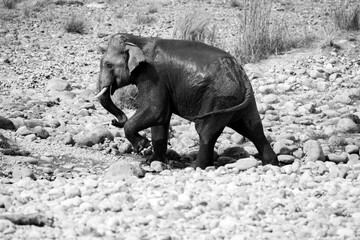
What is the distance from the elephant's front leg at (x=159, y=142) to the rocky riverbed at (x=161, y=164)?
19cm

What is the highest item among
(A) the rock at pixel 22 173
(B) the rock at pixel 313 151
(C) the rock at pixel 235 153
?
(A) the rock at pixel 22 173

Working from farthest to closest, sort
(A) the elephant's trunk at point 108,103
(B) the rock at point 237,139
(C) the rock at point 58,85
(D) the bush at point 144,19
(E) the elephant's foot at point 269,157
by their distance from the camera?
(D) the bush at point 144,19 < (C) the rock at point 58,85 < (B) the rock at point 237,139 < (A) the elephant's trunk at point 108,103 < (E) the elephant's foot at point 269,157

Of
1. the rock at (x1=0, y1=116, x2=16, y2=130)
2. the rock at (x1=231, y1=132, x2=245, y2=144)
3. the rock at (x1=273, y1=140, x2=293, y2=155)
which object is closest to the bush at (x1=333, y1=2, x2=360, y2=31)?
the rock at (x1=231, y1=132, x2=245, y2=144)

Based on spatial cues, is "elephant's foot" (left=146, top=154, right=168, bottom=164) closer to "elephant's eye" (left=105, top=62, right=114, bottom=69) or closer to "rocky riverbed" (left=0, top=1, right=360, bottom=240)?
"rocky riverbed" (left=0, top=1, right=360, bottom=240)

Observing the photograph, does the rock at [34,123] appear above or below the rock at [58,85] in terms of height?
above

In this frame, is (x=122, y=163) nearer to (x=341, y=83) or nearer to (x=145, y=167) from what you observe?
(x=145, y=167)

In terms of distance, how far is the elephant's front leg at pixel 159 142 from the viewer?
10328mm

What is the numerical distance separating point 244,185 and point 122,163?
1588 mm

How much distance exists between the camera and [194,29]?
51.5 ft

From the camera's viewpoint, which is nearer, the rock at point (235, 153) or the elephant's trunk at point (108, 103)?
the elephant's trunk at point (108, 103)

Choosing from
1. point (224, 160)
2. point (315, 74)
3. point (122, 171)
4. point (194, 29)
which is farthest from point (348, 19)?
point (122, 171)

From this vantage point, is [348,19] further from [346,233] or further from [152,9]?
[346,233]

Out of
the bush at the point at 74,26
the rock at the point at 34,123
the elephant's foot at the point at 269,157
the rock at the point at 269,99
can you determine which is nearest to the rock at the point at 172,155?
the elephant's foot at the point at 269,157

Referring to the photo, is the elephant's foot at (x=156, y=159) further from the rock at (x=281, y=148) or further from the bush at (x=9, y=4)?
the bush at (x=9, y=4)
